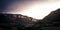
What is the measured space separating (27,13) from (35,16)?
113 millimetres

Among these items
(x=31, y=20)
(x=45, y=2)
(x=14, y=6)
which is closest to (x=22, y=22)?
(x=31, y=20)

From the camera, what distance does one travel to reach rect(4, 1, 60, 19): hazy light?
182 cm

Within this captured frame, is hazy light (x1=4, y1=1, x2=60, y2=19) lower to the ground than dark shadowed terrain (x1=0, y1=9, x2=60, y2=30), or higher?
higher

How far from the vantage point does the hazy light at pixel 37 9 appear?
1817 millimetres

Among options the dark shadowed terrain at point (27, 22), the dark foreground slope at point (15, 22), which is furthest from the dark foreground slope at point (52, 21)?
the dark foreground slope at point (15, 22)

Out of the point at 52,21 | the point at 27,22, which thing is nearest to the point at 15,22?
the point at 27,22

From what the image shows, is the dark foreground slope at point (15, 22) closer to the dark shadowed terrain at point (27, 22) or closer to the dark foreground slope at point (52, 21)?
the dark shadowed terrain at point (27, 22)

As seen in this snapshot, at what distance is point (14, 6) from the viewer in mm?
1869

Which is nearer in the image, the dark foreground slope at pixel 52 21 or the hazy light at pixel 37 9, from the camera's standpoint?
the dark foreground slope at pixel 52 21

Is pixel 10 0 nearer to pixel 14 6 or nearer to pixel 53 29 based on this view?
pixel 14 6

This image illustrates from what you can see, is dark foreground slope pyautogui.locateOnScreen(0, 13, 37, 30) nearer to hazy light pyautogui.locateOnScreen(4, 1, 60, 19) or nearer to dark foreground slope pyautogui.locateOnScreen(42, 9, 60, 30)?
hazy light pyautogui.locateOnScreen(4, 1, 60, 19)

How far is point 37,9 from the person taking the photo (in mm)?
1865

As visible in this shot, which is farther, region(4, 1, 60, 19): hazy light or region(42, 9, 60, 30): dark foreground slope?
region(4, 1, 60, 19): hazy light

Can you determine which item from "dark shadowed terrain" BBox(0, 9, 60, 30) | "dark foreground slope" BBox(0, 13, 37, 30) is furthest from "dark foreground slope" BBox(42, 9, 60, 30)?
"dark foreground slope" BBox(0, 13, 37, 30)
